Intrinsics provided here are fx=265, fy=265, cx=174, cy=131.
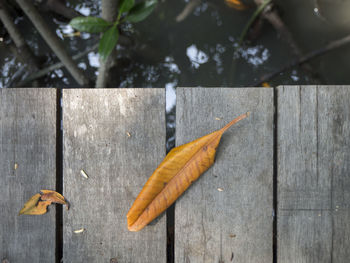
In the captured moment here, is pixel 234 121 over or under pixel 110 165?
over

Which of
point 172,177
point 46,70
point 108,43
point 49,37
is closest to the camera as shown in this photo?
point 172,177

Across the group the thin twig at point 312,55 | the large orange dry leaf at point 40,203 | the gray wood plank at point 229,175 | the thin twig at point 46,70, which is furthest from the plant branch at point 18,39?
the thin twig at point 312,55

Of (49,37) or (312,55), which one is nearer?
(49,37)

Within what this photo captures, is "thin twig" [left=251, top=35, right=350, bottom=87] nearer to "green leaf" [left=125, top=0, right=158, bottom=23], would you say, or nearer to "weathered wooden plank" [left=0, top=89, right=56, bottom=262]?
"green leaf" [left=125, top=0, right=158, bottom=23]

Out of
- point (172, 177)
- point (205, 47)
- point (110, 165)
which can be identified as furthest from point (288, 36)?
point (110, 165)

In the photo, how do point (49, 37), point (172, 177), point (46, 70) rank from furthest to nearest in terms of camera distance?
1. point (46, 70)
2. point (49, 37)
3. point (172, 177)

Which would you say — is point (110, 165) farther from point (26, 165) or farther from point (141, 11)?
point (141, 11)

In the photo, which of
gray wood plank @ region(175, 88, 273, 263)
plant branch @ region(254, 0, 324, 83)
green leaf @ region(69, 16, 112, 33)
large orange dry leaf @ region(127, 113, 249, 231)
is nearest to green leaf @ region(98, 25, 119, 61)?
green leaf @ region(69, 16, 112, 33)

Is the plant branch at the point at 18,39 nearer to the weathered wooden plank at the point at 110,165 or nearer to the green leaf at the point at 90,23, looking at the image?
the green leaf at the point at 90,23
